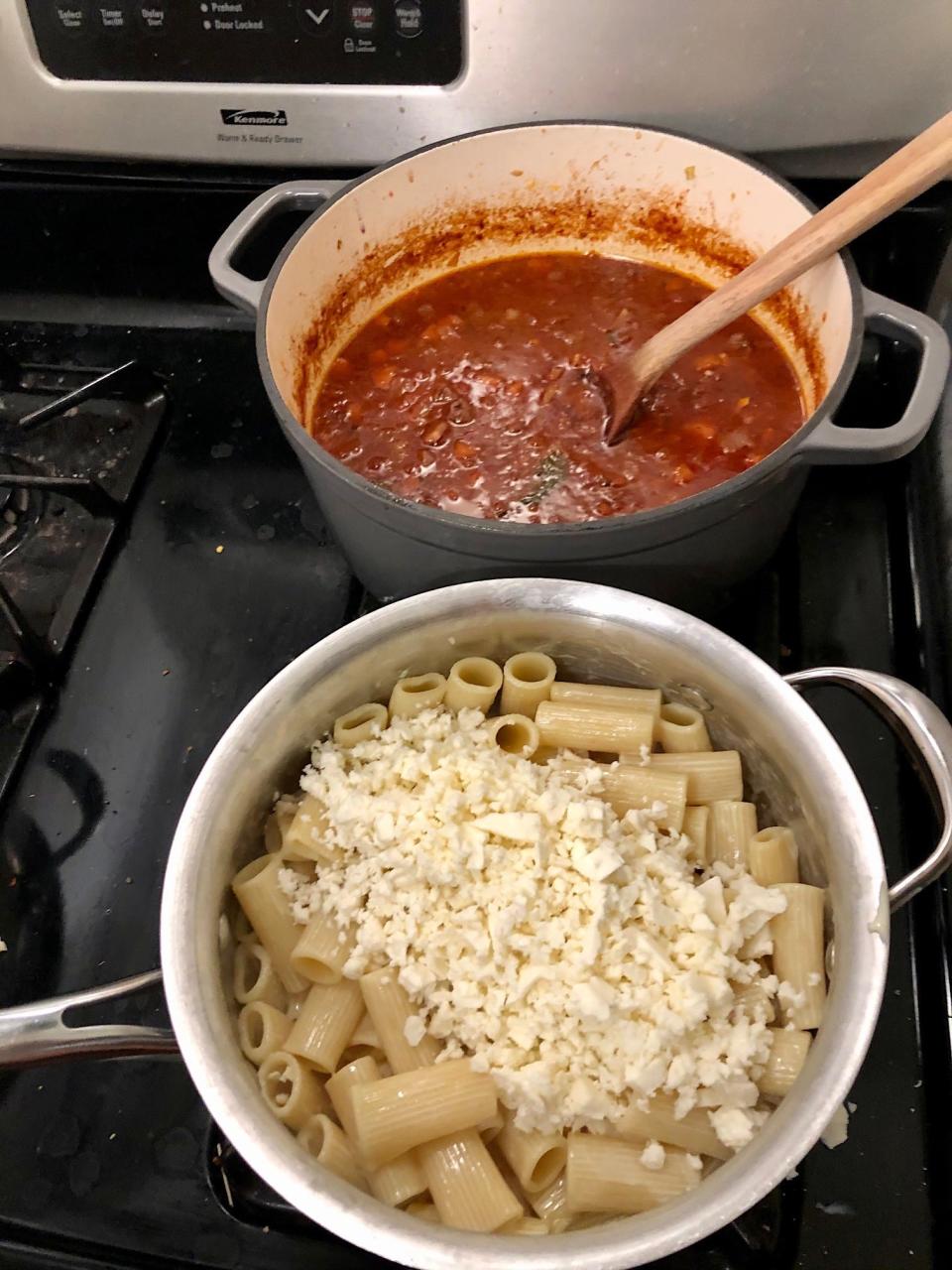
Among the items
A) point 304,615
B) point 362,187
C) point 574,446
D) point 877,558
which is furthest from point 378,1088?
point 362,187

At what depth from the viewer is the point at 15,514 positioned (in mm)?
1309

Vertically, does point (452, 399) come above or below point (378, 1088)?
above

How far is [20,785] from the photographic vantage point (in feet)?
3.69

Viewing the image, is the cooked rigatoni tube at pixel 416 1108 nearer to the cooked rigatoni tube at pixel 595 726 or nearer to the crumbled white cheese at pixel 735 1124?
the crumbled white cheese at pixel 735 1124

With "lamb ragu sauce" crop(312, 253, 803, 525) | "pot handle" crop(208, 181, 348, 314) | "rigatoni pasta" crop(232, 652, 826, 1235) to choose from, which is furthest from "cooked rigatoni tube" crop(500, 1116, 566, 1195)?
"pot handle" crop(208, 181, 348, 314)

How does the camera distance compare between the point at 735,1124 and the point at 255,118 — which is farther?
the point at 255,118

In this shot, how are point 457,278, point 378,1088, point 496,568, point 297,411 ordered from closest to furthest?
point 378,1088 → point 496,568 → point 297,411 → point 457,278

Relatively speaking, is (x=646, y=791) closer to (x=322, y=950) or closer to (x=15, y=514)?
(x=322, y=950)

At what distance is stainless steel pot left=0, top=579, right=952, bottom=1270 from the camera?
70 centimetres

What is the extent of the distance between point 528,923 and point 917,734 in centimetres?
37

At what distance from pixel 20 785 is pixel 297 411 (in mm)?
536

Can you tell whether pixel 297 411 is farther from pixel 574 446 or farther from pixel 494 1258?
pixel 494 1258

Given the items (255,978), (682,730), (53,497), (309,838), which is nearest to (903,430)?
(682,730)

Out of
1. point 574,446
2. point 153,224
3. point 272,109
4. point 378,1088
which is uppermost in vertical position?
point 272,109
